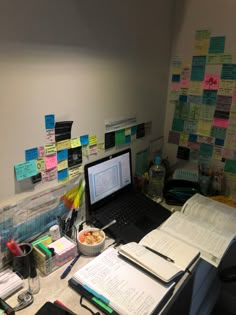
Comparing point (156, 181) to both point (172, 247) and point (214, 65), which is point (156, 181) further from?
point (214, 65)

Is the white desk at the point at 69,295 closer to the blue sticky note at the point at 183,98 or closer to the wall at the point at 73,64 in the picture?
the wall at the point at 73,64

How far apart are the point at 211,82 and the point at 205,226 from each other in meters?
0.82

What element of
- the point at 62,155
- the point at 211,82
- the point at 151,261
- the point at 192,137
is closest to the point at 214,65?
the point at 211,82

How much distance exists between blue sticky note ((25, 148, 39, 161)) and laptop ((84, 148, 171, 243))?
289mm

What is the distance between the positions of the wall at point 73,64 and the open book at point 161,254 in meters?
0.53

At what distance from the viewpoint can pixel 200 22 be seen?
1.50 metres

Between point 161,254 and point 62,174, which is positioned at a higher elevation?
point 62,174

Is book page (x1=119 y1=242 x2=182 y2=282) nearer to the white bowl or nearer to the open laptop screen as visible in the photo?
the white bowl

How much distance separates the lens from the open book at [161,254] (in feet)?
3.21

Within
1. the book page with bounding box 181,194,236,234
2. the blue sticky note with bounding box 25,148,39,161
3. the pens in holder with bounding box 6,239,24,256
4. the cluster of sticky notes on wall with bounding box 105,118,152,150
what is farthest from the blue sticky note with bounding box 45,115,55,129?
the book page with bounding box 181,194,236,234

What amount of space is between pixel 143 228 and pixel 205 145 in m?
0.70

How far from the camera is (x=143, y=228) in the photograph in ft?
4.26

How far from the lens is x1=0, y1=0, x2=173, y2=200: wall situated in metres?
0.90

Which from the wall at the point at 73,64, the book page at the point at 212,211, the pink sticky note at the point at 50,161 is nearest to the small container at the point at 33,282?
the wall at the point at 73,64
